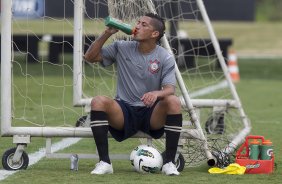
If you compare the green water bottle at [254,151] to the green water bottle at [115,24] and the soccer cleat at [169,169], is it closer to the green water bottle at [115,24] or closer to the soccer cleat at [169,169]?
the soccer cleat at [169,169]

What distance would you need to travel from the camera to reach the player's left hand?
8.73m

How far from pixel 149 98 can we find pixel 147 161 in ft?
1.81

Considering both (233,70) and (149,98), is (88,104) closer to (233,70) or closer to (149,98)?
(149,98)

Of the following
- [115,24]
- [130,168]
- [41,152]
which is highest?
[115,24]

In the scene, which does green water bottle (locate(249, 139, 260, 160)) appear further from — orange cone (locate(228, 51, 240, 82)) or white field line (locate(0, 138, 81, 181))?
orange cone (locate(228, 51, 240, 82))

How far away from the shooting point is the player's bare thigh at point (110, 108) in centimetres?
888

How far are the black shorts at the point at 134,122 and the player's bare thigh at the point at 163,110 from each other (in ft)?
0.14

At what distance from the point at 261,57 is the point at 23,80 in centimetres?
1520

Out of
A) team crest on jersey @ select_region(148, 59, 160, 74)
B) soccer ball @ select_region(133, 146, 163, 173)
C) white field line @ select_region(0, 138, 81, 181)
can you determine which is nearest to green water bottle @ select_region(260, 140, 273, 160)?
soccer ball @ select_region(133, 146, 163, 173)

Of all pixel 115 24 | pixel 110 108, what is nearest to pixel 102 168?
pixel 110 108

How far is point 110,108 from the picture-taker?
8.97 metres

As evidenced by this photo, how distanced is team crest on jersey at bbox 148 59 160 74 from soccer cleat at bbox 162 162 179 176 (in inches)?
32.0

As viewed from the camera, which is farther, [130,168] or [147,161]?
[130,168]

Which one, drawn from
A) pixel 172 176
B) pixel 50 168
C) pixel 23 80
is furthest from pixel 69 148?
pixel 23 80
